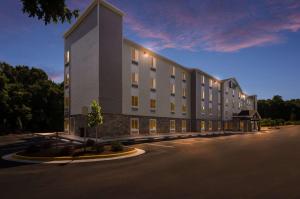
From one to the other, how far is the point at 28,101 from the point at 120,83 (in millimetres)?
25362

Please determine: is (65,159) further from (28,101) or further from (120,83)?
(28,101)

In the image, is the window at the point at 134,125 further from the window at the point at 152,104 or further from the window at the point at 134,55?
the window at the point at 134,55

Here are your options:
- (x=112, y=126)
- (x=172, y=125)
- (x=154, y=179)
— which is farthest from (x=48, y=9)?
(x=172, y=125)

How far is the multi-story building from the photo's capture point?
32.8 m

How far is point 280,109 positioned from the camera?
138m

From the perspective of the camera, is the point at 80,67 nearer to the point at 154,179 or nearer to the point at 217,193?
the point at 154,179

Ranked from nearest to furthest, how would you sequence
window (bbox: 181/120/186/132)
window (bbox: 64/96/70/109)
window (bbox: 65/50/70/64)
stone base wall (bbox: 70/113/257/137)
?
stone base wall (bbox: 70/113/257/137) < window (bbox: 64/96/70/109) < window (bbox: 65/50/70/64) < window (bbox: 181/120/186/132)

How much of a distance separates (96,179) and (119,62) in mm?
24588

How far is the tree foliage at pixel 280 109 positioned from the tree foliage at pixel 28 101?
4290 inches

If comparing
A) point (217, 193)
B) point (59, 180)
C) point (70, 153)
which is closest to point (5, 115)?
point (70, 153)

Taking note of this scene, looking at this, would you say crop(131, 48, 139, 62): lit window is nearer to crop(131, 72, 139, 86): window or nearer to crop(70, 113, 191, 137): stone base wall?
crop(131, 72, 139, 86): window

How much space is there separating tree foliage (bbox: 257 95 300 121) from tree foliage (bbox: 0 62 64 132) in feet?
358

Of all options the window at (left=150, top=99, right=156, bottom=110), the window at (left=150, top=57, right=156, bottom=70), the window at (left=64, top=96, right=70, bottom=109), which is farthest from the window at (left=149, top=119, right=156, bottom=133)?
the window at (left=64, top=96, right=70, bottom=109)

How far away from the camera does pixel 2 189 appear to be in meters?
9.61
